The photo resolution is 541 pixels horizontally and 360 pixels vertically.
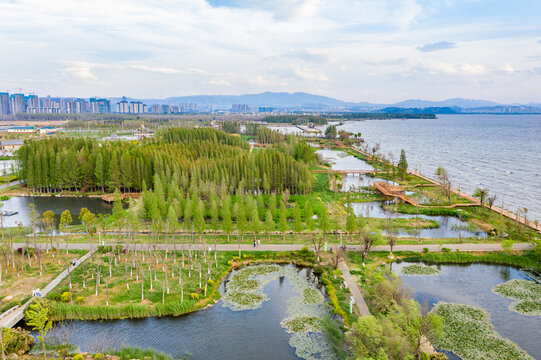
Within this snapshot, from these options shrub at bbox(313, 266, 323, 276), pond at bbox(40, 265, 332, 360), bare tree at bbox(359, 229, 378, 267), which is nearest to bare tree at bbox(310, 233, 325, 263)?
shrub at bbox(313, 266, 323, 276)

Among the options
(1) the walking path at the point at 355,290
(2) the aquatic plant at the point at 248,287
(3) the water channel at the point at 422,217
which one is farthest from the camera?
(3) the water channel at the point at 422,217

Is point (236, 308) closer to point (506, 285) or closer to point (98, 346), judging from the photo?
point (98, 346)

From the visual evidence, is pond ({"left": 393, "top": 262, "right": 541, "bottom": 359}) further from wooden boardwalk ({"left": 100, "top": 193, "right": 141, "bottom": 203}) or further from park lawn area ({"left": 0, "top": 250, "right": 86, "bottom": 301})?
wooden boardwalk ({"left": 100, "top": 193, "right": 141, "bottom": 203})

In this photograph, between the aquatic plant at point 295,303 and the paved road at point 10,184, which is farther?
the paved road at point 10,184

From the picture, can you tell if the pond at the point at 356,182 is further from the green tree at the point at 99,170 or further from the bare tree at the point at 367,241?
the green tree at the point at 99,170

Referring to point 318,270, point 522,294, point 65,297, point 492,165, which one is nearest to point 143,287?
point 65,297

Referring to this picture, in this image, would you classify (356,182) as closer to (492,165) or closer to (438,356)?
(492,165)

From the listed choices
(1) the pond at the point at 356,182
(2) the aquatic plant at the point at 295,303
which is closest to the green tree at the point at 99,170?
(2) the aquatic plant at the point at 295,303

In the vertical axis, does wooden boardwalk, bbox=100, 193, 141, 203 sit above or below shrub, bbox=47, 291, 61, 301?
above
